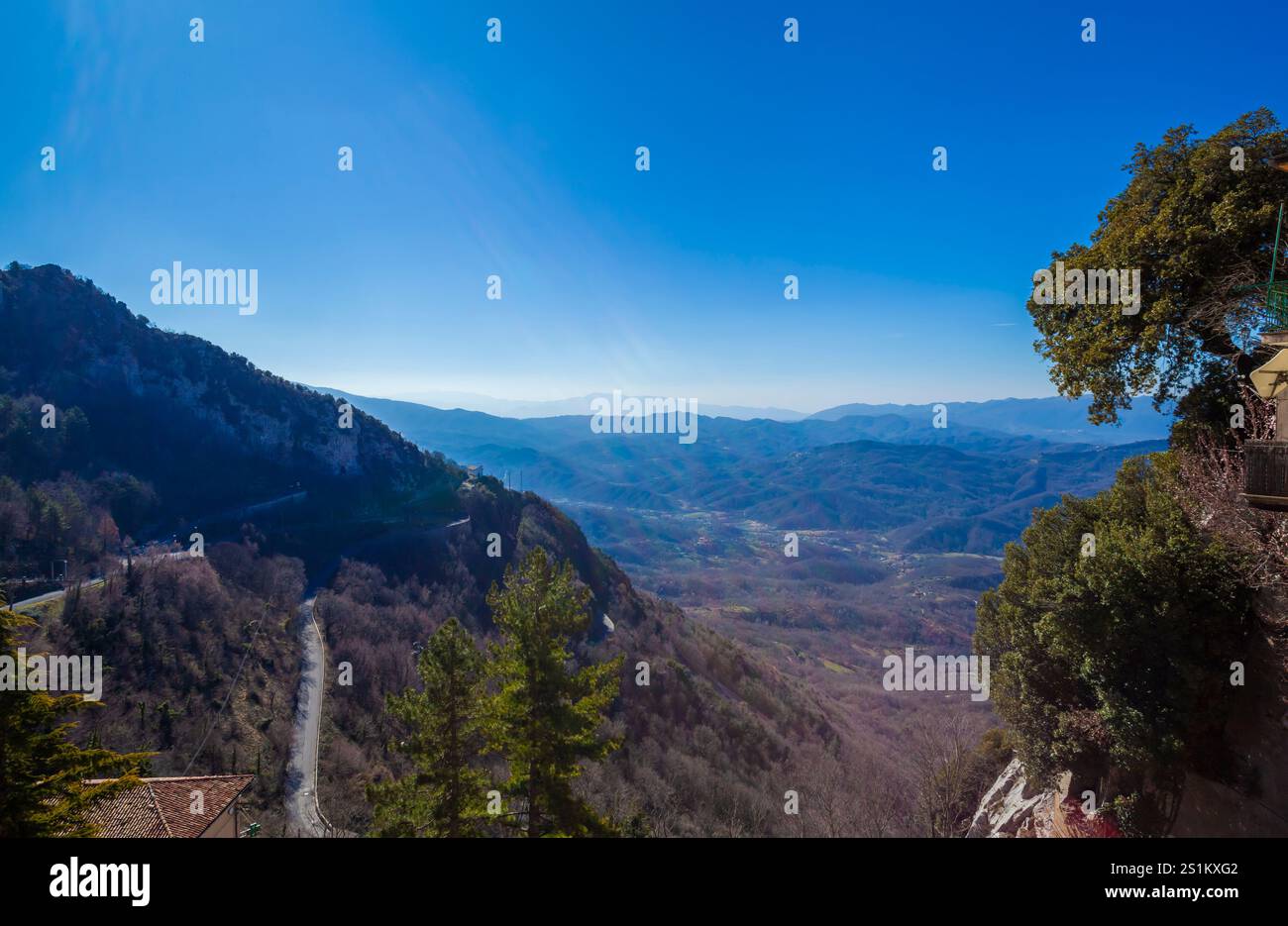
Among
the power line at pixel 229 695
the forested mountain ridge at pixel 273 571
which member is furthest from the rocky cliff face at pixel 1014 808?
the power line at pixel 229 695

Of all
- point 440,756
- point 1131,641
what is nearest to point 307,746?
point 440,756

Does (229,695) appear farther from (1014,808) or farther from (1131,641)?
(1131,641)

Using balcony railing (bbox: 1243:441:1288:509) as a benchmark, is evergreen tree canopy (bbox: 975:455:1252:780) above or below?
below

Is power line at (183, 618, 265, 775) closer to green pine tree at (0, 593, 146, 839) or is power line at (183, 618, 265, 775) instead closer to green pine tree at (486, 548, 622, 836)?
green pine tree at (0, 593, 146, 839)

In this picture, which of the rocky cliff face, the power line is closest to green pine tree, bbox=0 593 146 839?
the rocky cliff face
